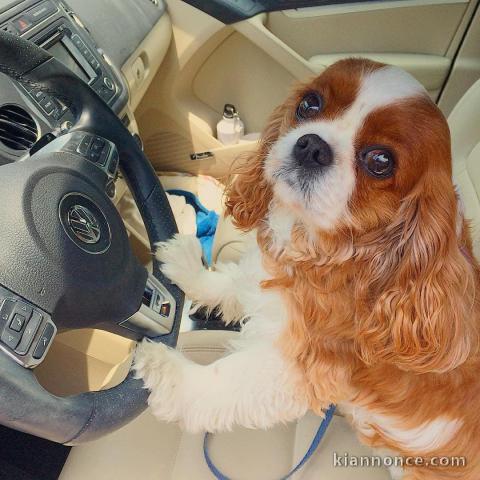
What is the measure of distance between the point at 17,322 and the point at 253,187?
78cm

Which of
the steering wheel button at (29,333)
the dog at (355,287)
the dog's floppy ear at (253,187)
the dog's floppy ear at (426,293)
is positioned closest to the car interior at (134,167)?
the steering wheel button at (29,333)

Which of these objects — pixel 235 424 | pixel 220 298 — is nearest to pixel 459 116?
pixel 220 298

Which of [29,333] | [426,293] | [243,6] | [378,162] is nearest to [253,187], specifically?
[378,162]

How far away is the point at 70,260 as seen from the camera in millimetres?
983

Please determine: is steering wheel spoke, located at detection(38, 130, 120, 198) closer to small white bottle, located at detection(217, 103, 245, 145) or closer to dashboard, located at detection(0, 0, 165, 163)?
dashboard, located at detection(0, 0, 165, 163)

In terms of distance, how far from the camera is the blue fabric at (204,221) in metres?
2.21

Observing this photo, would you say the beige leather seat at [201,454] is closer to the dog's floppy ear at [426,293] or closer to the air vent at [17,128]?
the dog's floppy ear at [426,293]

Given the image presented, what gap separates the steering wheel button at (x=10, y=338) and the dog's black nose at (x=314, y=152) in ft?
2.14

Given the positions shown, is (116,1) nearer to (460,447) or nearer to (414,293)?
(414,293)

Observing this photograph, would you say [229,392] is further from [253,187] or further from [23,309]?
[23,309]

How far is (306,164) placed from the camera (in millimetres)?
1145

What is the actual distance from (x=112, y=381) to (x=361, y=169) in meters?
0.89

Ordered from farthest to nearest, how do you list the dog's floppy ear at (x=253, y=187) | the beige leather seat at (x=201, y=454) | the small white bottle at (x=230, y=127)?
the small white bottle at (x=230, y=127) → the dog's floppy ear at (x=253, y=187) → the beige leather seat at (x=201, y=454)

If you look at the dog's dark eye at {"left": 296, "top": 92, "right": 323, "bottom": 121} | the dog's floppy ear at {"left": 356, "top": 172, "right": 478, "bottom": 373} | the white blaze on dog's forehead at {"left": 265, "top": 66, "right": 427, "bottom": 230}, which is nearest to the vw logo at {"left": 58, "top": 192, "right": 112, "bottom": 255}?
the white blaze on dog's forehead at {"left": 265, "top": 66, "right": 427, "bottom": 230}
